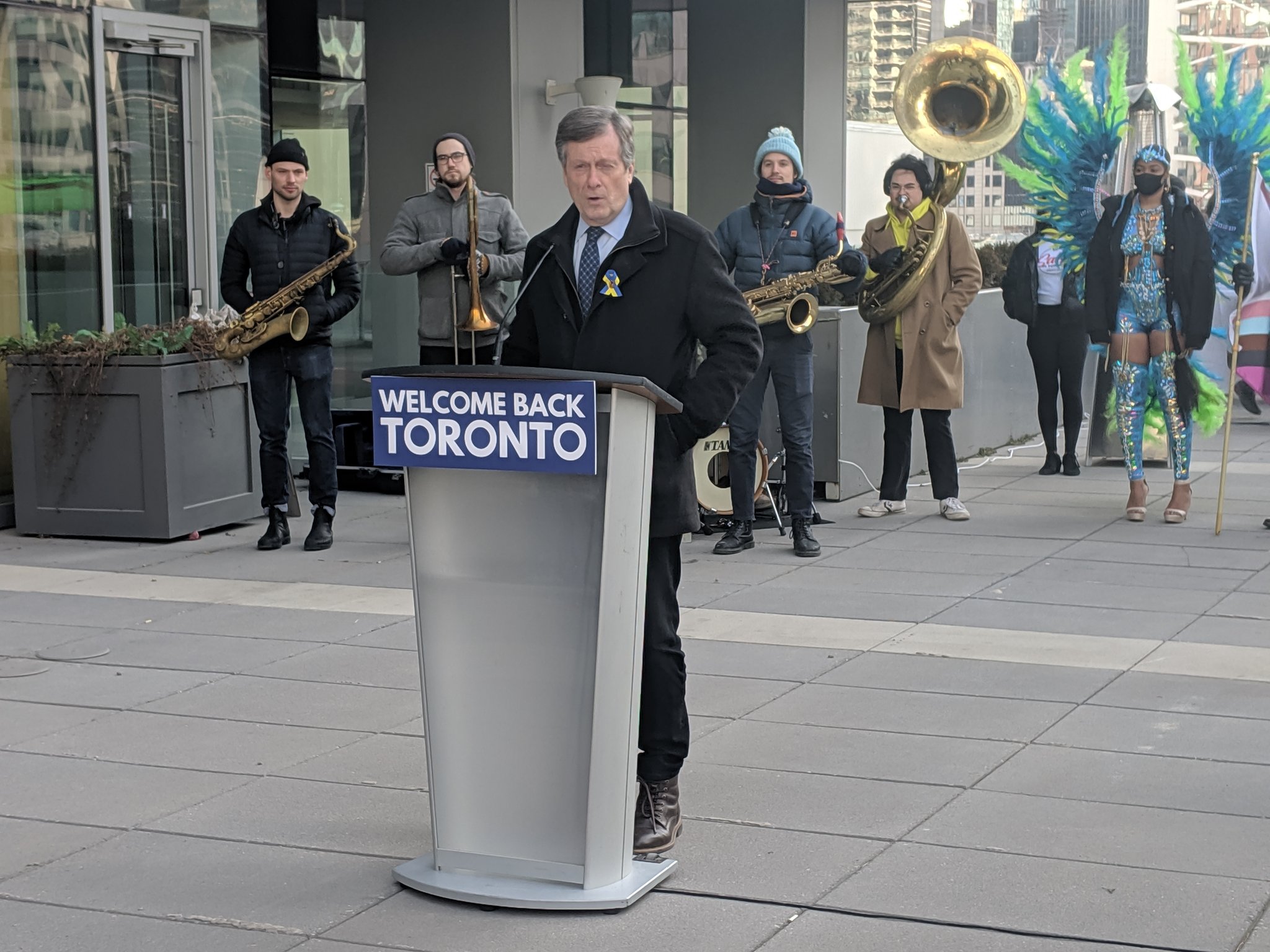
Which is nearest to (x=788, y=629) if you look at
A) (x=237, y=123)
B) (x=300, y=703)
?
(x=300, y=703)

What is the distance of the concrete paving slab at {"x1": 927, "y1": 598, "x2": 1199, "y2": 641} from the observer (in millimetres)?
7328

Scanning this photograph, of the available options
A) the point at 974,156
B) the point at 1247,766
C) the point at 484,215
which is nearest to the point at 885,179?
the point at 974,156

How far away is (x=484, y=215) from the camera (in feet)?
30.7

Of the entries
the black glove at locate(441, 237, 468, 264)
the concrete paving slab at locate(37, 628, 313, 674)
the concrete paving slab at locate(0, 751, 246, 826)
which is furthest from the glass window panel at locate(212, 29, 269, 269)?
the concrete paving slab at locate(0, 751, 246, 826)

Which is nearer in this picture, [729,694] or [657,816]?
[657,816]

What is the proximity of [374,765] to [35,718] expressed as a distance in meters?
1.41

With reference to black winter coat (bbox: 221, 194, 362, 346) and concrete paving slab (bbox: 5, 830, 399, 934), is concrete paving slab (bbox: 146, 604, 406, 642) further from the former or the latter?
concrete paving slab (bbox: 5, 830, 399, 934)

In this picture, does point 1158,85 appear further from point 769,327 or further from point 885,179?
point 769,327

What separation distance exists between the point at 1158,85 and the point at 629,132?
1012 centimetres

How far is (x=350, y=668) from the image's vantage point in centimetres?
671

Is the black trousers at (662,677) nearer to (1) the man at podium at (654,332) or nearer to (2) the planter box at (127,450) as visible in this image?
(1) the man at podium at (654,332)

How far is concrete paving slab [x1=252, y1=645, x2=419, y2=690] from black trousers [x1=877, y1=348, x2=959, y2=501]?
4.45 meters

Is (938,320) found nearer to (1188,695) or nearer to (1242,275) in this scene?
(1242,275)

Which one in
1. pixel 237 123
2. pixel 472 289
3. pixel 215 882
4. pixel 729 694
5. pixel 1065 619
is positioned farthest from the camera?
pixel 237 123
